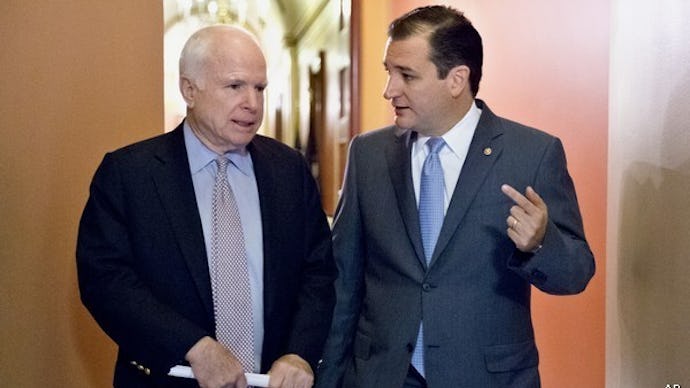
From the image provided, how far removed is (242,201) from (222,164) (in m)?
0.10

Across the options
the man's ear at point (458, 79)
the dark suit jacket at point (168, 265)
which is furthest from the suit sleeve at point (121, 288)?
the man's ear at point (458, 79)

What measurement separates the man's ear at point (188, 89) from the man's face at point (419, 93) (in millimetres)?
464

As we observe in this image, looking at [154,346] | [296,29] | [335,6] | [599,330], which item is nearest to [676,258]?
[599,330]

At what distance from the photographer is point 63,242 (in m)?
2.41

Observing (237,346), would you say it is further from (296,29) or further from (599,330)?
(296,29)

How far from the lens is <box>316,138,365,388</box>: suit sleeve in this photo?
→ 2.07m

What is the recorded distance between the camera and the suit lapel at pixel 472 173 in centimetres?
187

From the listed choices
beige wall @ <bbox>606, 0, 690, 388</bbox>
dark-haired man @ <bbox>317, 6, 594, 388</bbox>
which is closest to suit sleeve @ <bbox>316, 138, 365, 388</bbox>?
dark-haired man @ <bbox>317, 6, 594, 388</bbox>

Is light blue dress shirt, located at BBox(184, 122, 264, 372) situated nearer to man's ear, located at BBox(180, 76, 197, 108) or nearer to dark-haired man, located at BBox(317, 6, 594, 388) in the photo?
man's ear, located at BBox(180, 76, 197, 108)

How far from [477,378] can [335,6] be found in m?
2.83

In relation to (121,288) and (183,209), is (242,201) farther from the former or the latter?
(121,288)

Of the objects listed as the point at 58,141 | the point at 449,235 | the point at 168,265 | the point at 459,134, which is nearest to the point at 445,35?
the point at 459,134

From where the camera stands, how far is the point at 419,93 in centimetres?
198

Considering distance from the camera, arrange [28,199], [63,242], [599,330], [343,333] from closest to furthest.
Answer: [343,333] → [28,199] → [63,242] → [599,330]
